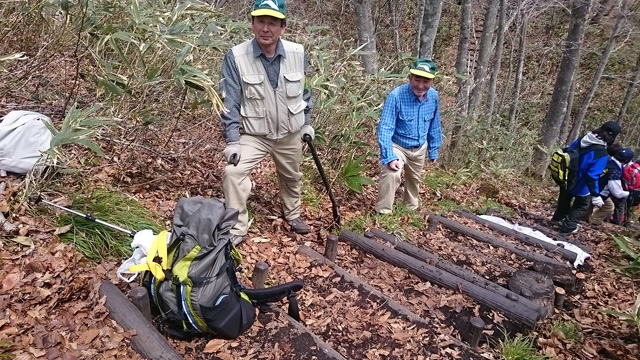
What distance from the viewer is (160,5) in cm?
484

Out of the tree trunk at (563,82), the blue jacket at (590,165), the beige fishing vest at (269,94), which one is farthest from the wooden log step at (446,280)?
the tree trunk at (563,82)

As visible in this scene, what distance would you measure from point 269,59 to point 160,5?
2.04 m

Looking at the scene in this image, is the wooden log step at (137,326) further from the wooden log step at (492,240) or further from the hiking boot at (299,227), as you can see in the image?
the wooden log step at (492,240)

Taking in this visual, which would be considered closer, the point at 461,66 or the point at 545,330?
the point at 545,330

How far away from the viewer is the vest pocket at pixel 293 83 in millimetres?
3820

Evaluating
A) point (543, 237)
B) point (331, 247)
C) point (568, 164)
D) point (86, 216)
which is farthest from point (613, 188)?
point (86, 216)

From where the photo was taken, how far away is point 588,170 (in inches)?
238

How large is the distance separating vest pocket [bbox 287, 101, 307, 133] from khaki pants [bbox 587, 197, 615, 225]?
22.1 feet

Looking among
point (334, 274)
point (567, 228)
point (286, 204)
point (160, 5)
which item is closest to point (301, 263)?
point (334, 274)

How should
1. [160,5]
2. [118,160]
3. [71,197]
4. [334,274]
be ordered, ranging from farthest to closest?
[160,5]
[118,160]
[334,274]
[71,197]

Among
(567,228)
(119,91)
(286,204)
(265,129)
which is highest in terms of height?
(119,91)

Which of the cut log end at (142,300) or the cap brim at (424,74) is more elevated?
the cap brim at (424,74)

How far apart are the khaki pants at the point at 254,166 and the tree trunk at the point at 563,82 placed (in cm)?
802

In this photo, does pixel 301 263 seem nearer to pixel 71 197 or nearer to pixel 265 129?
pixel 265 129
